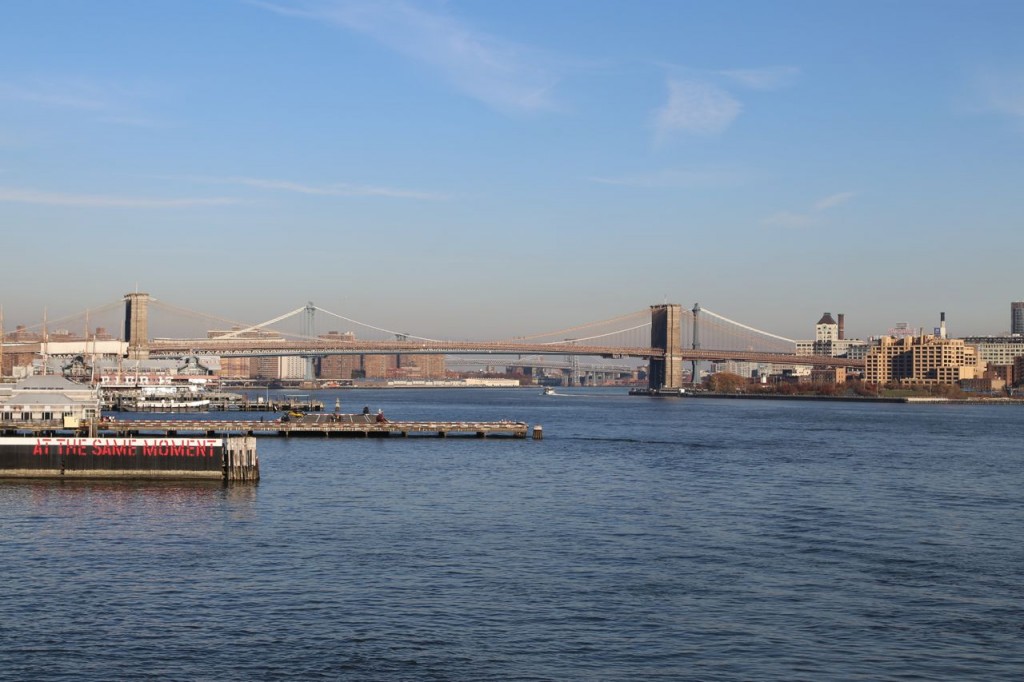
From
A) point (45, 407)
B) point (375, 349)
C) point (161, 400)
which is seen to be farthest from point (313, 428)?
point (375, 349)

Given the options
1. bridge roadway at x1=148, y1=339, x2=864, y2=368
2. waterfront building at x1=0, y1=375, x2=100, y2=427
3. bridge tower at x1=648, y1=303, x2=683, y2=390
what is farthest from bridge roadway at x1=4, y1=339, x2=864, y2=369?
waterfront building at x1=0, y1=375, x2=100, y2=427

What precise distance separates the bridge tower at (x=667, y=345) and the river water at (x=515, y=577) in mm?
135734

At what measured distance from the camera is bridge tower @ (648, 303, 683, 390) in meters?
185

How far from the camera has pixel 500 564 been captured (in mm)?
27453

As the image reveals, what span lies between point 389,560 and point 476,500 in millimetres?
11834

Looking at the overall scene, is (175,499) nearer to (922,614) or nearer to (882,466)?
(922,614)

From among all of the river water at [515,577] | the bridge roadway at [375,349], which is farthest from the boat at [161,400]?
the river water at [515,577]

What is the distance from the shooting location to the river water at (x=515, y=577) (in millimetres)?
19656

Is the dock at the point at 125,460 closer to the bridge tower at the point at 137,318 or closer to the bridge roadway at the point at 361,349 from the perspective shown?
the bridge roadway at the point at 361,349

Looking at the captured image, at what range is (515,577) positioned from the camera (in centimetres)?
2600

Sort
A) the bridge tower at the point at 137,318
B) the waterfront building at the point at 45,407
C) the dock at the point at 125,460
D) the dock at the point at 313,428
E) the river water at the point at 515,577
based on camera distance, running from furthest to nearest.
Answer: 1. the bridge tower at the point at 137,318
2. the waterfront building at the point at 45,407
3. the dock at the point at 313,428
4. the dock at the point at 125,460
5. the river water at the point at 515,577

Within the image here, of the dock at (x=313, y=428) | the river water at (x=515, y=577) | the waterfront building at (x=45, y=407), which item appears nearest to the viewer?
the river water at (x=515, y=577)

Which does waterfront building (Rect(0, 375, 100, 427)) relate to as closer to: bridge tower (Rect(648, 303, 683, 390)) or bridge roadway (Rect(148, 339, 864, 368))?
bridge roadway (Rect(148, 339, 864, 368))

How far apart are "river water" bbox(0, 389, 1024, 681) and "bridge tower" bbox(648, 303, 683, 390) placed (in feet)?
445
